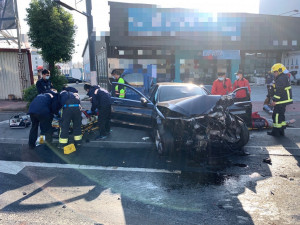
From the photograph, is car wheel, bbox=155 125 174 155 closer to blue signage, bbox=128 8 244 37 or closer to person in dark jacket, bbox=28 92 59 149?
person in dark jacket, bbox=28 92 59 149

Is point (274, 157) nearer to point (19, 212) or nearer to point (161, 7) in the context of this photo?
point (19, 212)

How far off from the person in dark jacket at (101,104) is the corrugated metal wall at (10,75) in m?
8.78

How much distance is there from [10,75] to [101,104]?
31.5 ft

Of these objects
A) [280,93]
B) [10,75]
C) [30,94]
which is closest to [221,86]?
[280,93]

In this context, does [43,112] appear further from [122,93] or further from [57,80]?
[57,80]

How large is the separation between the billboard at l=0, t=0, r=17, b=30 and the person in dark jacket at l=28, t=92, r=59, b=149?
27.6 ft

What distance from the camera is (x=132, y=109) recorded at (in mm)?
6527

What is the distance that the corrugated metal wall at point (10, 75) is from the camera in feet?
43.1

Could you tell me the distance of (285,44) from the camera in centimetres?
2155

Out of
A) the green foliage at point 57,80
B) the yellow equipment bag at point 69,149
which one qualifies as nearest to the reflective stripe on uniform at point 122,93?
the yellow equipment bag at point 69,149

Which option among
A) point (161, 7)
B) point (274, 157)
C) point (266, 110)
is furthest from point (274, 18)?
point (274, 157)

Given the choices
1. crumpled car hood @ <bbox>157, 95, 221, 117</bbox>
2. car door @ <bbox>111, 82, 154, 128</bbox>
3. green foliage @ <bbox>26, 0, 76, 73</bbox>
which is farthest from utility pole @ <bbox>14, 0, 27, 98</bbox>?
crumpled car hood @ <bbox>157, 95, 221, 117</bbox>

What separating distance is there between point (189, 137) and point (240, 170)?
1090 millimetres

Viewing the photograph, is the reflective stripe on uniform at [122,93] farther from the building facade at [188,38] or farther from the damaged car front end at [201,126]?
the building facade at [188,38]
